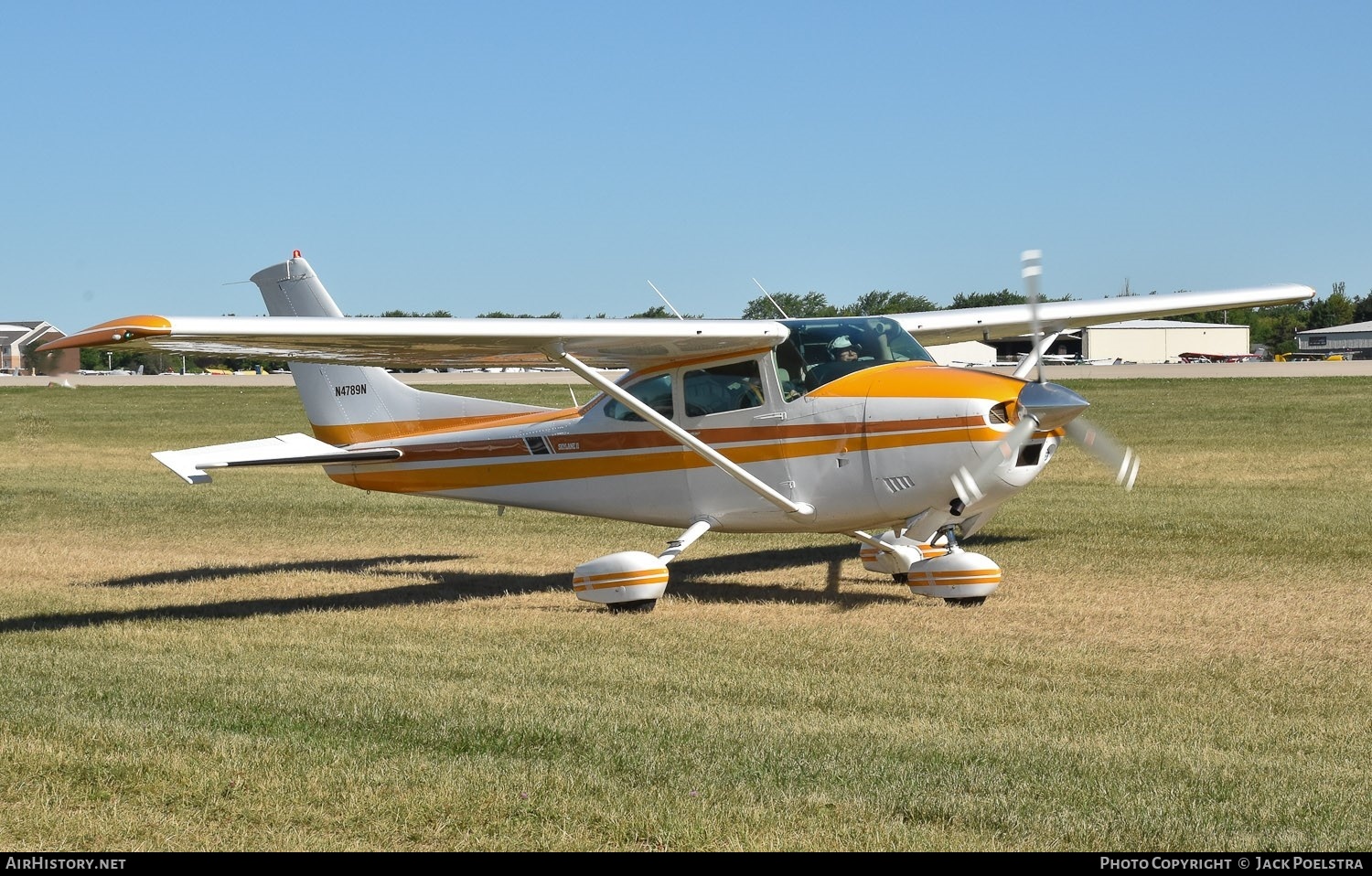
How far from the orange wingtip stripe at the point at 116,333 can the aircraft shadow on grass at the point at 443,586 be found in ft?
9.69

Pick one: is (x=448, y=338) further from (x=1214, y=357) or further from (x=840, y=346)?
(x=1214, y=357)

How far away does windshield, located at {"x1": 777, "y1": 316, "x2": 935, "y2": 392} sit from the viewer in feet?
38.4

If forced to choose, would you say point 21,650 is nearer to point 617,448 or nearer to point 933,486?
point 617,448

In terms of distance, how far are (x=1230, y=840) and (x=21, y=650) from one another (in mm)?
7911

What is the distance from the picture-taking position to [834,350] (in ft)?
38.5

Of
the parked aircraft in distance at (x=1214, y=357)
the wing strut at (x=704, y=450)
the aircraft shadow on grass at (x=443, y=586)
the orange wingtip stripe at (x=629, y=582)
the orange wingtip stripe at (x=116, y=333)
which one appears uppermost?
the orange wingtip stripe at (x=116, y=333)

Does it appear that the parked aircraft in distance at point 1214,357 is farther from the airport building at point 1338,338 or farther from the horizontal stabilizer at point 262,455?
the horizontal stabilizer at point 262,455

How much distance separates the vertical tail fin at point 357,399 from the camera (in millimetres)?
14203

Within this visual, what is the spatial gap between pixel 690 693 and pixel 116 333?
13.7 feet

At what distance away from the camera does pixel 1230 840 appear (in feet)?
17.2

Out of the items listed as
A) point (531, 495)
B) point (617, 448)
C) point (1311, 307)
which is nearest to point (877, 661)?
point (617, 448)

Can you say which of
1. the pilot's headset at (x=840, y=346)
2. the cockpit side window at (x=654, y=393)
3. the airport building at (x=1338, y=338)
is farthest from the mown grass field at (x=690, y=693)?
the airport building at (x=1338, y=338)

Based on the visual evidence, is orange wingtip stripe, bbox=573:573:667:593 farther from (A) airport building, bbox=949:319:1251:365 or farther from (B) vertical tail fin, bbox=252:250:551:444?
(A) airport building, bbox=949:319:1251:365

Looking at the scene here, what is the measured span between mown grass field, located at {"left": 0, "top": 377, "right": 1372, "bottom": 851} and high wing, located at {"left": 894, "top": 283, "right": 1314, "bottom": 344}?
231 cm
